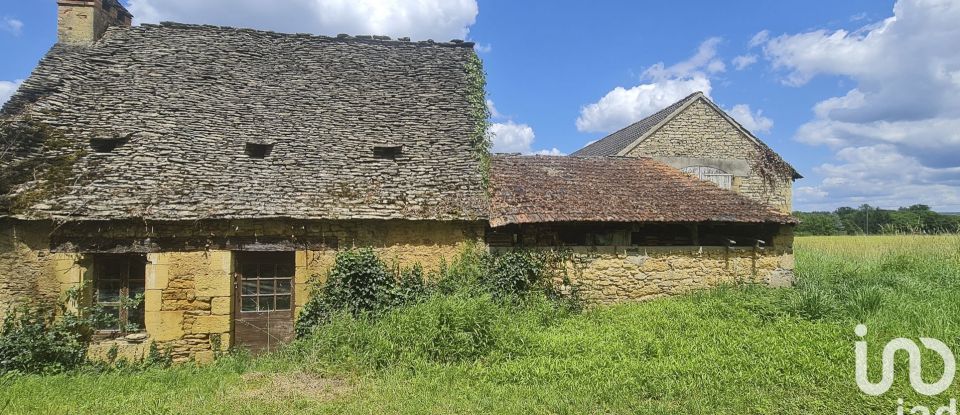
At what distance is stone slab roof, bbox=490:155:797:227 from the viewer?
356 inches

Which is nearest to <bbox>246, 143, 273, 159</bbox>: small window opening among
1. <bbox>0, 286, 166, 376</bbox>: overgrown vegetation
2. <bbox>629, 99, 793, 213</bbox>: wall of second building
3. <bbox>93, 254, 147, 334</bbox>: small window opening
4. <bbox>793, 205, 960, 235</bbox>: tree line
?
<bbox>93, 254, 147, 334</bbox>: small window opening

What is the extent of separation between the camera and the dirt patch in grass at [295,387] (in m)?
5.66

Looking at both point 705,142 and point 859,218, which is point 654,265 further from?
point 859,218

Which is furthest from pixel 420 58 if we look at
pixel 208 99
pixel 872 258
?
pixel 872 258

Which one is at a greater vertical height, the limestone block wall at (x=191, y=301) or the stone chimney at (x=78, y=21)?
the stone chimney at (x=78, y=21)

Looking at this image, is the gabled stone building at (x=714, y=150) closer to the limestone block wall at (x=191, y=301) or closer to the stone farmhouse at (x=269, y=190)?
the stone farmhouse at (x=269, y=190)

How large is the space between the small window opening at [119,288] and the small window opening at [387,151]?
439 cm

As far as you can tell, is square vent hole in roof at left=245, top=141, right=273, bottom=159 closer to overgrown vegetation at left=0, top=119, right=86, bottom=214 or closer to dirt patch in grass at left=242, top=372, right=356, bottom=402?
overgrown vegetation at left=0, top=119, right=86, bottom=214

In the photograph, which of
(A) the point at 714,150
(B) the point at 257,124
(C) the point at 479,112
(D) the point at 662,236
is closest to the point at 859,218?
(A) the point at 714,150

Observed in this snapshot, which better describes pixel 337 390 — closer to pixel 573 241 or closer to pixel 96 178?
pixel 573 241

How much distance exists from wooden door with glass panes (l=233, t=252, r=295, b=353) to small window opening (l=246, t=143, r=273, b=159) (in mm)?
2089

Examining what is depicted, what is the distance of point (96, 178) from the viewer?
8305 mm

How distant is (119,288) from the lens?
27.0 ft

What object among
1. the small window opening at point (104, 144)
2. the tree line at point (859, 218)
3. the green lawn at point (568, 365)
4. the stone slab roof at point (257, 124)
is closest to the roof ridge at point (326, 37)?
the stone slab roof at point (257, 124)
